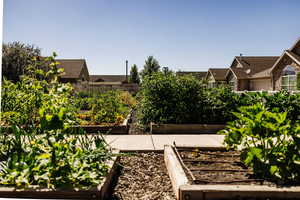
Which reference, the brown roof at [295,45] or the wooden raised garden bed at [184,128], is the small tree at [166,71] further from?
the brown roof at [295,45]

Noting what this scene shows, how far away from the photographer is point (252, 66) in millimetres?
32312

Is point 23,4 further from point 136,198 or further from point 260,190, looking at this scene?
point 260,190

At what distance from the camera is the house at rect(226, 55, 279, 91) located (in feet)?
91.2

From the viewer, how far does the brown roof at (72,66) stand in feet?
112

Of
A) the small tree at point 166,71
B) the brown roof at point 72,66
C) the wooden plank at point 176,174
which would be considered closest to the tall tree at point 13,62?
the brown roof at point 72,66

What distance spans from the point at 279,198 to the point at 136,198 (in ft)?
4.32

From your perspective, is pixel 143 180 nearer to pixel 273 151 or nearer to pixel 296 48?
pixel 273 151

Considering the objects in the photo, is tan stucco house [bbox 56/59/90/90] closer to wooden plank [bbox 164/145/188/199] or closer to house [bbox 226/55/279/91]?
house [bbox 226/55/279/91]

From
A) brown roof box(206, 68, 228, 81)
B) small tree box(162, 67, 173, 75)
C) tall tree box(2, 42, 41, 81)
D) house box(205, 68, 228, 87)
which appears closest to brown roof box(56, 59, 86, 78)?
tall tree box(2, 42, 41, 81)

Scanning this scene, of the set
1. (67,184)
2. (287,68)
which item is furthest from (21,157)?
(287,68)

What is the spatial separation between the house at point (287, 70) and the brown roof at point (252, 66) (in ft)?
12.2

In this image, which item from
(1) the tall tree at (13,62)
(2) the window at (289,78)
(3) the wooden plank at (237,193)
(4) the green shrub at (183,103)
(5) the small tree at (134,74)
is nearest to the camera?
(3) the wooden plank at (237,193)

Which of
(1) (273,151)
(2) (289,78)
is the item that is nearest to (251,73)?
(2) (289,78)

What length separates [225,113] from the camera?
698 cm
